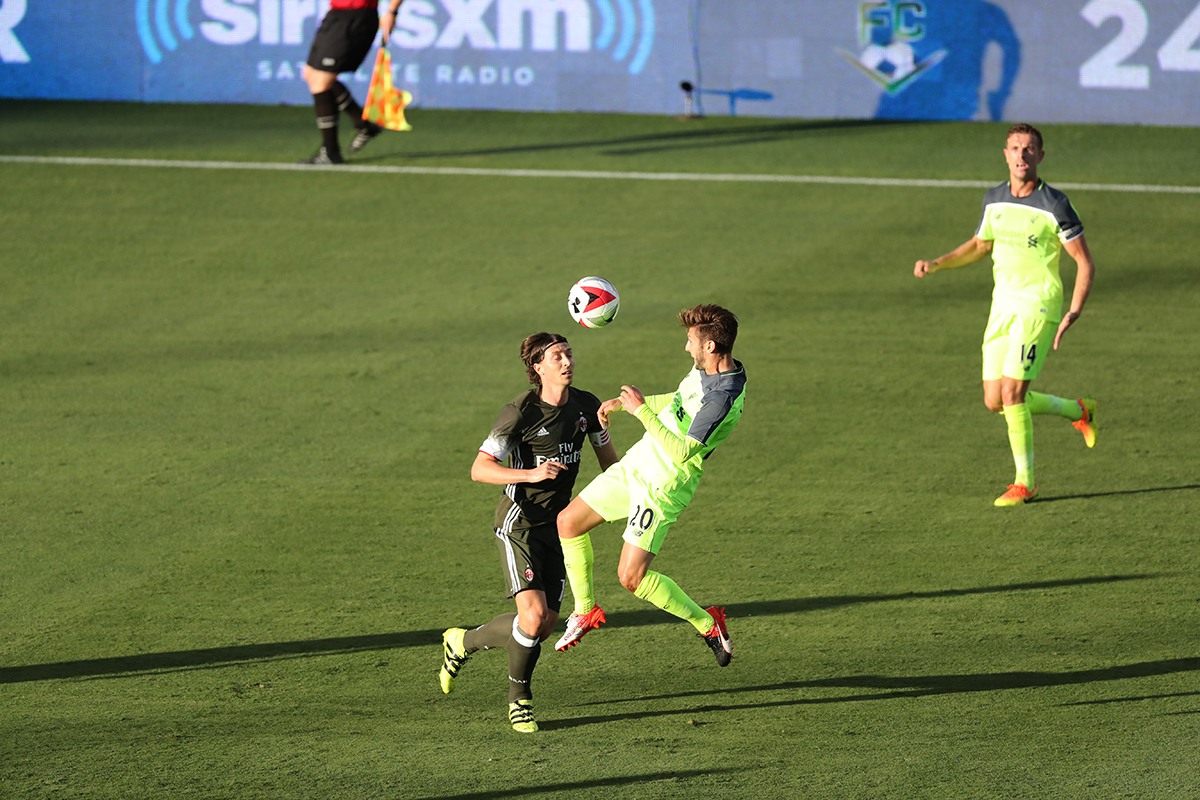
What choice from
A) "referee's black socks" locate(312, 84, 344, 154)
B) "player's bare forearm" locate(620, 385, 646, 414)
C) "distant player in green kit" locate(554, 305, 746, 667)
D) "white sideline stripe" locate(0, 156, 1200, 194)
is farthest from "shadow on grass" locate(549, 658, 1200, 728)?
"referee's black socks" locate(312, 84, 344, 154)

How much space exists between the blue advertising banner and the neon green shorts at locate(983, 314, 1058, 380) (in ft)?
37.4

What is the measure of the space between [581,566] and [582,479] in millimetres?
3520

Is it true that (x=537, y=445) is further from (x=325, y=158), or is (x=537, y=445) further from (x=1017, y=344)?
(x=325, y=158)

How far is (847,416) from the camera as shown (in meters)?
12.0

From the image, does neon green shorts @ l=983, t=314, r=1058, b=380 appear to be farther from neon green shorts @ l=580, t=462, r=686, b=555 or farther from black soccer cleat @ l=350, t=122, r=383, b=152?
black soccer cleat @ l=350, t=122, r=383, b=152

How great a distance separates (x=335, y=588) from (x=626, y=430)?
3.51 metres

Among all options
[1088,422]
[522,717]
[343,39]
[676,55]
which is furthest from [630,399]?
[676,55]

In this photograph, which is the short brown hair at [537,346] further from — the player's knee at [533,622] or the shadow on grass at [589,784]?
the shadow on grass at [589,784]

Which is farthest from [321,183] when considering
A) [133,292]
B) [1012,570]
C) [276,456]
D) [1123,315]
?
[1012,570]

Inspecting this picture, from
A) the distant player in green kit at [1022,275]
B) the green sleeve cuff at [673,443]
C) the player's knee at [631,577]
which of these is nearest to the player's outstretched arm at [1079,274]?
the distant player in green kit at [1022,275]

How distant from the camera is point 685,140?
2027cm

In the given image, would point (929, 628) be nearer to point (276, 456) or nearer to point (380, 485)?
point (380, 485)

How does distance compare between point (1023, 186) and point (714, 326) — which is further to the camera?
point (1023, 186)

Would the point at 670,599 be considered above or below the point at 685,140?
below
